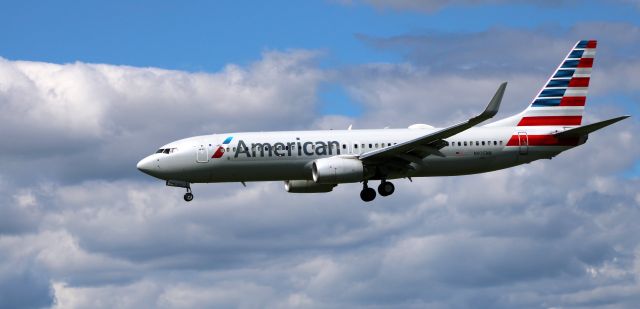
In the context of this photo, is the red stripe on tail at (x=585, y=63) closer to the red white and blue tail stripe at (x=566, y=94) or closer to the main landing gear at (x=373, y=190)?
the red white and blue tail stripe at (x=566, y=94)

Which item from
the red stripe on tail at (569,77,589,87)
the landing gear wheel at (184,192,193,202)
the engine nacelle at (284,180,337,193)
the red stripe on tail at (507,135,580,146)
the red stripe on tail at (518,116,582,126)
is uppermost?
the red stripe on tail at (569,77,589,87)

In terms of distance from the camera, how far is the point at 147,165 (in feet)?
215

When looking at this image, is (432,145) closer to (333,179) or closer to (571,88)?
(333,179)

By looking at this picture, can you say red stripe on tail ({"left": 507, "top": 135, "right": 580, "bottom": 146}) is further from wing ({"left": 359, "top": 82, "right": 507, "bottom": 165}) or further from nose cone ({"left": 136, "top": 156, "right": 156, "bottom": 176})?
nose cone ({"left": 136, "top": 156, "right": 156, "bottom": 176})

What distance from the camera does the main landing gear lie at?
67.2 meters

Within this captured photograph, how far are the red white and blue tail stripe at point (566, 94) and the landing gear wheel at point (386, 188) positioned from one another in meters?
9.00

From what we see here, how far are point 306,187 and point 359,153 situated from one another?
16.8 feet

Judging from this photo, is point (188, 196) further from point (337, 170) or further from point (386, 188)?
point (386, 188)

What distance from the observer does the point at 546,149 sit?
2665 inches

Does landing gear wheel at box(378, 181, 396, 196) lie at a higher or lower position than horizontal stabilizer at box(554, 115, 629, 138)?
lower

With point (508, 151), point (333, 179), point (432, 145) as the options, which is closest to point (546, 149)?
point (508, 151)

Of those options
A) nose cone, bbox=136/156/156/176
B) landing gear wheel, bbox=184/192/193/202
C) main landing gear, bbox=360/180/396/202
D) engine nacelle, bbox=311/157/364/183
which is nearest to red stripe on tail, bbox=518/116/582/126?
main landing gear, bbox=360/180/396/202

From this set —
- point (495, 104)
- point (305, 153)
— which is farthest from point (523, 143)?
point (305, 153)

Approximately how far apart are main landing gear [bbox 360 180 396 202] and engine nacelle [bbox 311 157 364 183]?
3540mm
